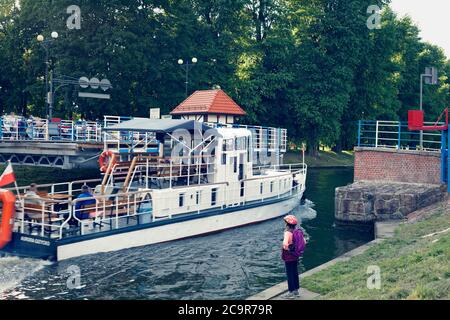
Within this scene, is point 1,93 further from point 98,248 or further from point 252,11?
point 98,248

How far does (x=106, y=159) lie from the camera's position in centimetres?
2453

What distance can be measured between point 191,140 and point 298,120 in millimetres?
33888

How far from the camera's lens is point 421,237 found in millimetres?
18656

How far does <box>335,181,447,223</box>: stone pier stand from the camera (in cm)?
2553

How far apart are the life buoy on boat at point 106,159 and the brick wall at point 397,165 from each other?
1379 cm

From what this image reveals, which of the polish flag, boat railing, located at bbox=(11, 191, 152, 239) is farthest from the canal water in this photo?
the polish flag

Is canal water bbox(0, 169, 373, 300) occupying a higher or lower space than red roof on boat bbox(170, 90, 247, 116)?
lower

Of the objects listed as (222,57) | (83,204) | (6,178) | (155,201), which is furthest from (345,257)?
(222,57)

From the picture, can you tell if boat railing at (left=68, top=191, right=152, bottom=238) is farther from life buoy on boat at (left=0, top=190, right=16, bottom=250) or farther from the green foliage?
the green foliage

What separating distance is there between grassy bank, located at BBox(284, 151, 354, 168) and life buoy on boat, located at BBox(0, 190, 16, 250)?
148 feet

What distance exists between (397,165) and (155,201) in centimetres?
1372

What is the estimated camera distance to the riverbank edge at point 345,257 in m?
12.8

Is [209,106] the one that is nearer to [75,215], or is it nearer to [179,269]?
[75,215]

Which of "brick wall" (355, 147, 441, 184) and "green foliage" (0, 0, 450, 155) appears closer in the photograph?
"brick wall" (355, 147, 441, 184)
